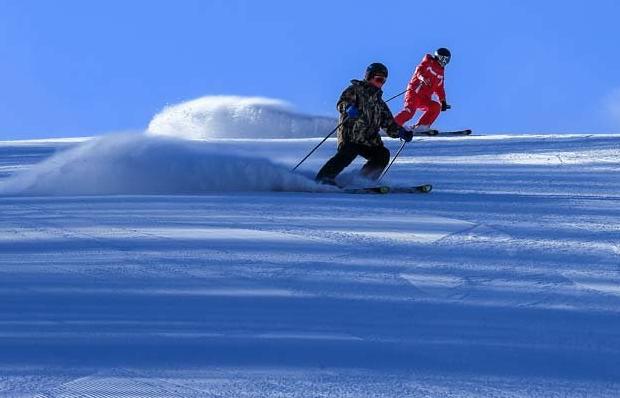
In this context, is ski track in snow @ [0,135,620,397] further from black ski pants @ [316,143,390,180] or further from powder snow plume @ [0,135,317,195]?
black ski pants @ [316,143,390,180]

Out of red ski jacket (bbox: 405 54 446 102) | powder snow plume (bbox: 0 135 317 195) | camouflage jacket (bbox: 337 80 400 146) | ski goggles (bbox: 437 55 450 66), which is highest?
ski goggles (bbox: 437 55 450 66)

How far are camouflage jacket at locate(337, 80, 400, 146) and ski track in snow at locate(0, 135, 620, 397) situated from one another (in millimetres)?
1493

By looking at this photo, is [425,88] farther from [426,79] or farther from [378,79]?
[378,79]

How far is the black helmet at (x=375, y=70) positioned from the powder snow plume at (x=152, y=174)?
1079 mm

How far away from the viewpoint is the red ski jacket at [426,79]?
1833cm

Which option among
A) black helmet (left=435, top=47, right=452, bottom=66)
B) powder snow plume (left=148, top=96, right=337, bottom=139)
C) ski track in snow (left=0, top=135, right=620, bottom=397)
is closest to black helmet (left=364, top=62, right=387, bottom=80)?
ski track in snow (left=0, top=135, right=620, bottom=397)

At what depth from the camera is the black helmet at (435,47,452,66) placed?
18.2 m

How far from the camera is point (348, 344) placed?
4.74 meters

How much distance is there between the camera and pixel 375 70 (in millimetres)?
11250

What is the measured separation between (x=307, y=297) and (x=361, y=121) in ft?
19.2

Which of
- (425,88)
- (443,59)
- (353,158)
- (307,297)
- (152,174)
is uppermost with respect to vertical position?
(443,59)

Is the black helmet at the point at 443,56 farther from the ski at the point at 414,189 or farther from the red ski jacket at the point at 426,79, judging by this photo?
the ski at the point at 414,189

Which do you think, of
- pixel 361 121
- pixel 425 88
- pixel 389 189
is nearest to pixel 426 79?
pixel 425 88

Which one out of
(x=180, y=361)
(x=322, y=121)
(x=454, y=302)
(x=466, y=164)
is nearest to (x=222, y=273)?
(x=454, y=302)
